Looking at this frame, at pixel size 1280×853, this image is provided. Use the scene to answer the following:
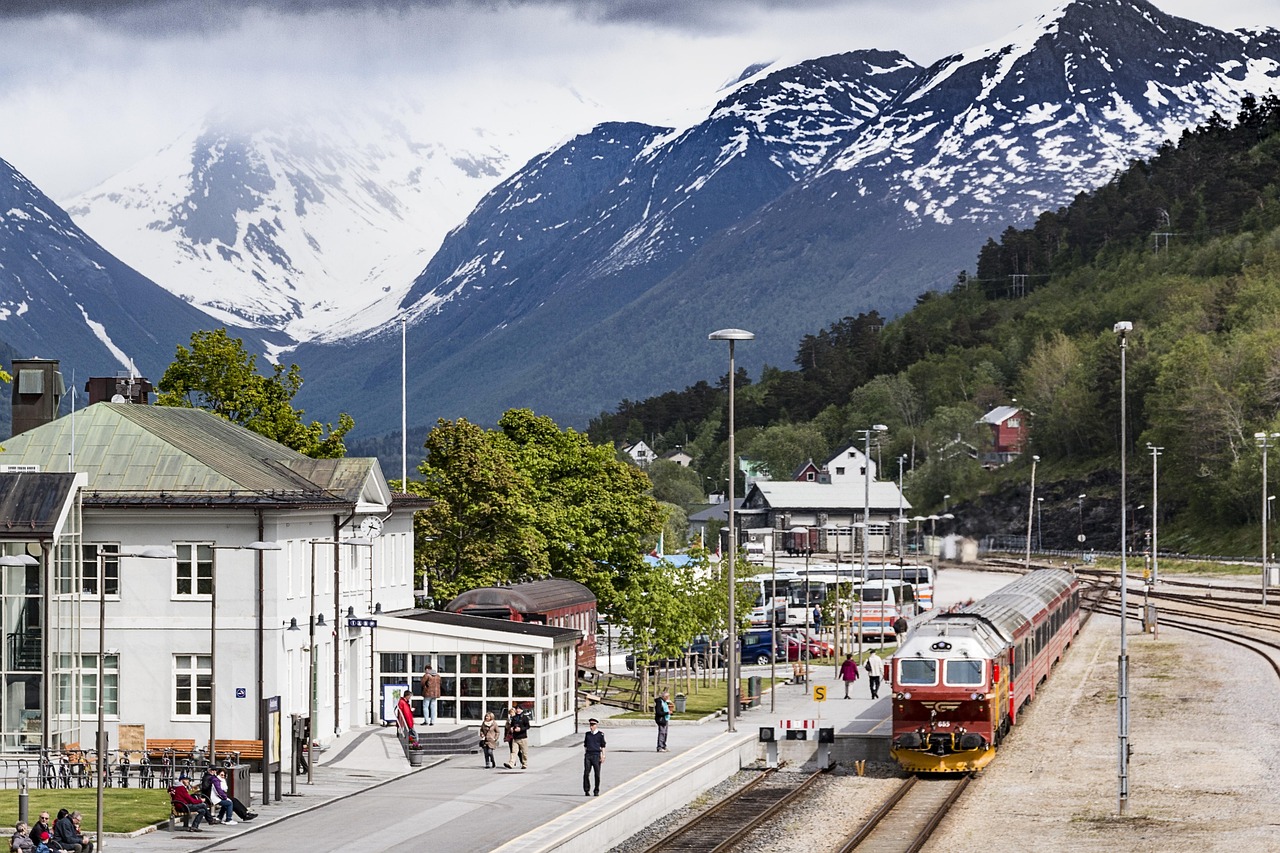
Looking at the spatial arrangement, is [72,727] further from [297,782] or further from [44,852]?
[44,852]

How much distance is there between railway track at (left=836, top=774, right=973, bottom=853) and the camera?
40.1 metres

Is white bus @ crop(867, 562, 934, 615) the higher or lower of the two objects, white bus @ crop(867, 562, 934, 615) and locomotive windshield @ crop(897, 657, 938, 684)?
the lower

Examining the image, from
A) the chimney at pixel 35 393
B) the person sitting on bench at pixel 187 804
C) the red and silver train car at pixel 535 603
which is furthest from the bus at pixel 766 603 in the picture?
the person sitting on bench at pixel 187 804

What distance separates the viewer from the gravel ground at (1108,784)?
134 feet

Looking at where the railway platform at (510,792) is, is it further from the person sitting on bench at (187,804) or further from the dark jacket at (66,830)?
the dark jacket at (66,830)

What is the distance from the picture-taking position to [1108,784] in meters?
48.7

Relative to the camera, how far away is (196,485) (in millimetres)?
50656

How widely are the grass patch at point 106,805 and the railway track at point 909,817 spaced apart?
47.4 feet

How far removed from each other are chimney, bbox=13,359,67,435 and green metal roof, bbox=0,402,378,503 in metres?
9.61

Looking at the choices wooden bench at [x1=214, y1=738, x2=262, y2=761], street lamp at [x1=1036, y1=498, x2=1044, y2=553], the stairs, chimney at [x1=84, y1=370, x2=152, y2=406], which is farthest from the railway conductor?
street lamp at [x1=1036, y1=498, x2=1044, y2=553]

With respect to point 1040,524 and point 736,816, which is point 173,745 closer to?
point 736,816

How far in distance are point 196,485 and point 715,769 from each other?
1515 cm

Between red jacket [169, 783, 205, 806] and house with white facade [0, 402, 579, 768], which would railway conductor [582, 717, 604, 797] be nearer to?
house with white facade [0, 402, 579, 768]

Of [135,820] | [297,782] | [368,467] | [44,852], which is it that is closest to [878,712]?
[368,467]
